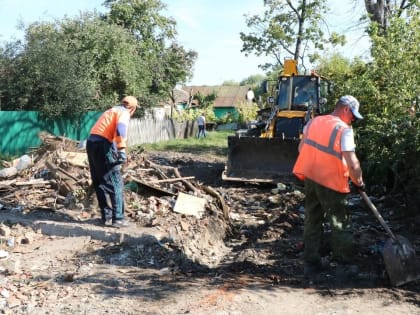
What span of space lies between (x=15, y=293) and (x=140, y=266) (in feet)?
4.66

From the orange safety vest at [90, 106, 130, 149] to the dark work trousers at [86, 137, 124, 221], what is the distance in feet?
0.33

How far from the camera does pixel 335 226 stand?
5430mm

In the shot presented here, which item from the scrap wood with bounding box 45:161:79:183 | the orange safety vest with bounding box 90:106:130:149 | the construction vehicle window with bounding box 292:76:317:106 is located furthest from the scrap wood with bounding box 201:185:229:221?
the construction vehicle window with bounding box 292:76:317:106

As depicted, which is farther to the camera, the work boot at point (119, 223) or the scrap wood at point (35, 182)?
the scrap wood at point (35, 182)

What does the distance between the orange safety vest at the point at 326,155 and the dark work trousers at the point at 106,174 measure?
2522 millimetres

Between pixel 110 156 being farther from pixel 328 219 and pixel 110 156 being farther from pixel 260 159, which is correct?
pixel 260 159

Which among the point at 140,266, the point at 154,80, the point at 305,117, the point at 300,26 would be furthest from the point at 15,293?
the point at 154,80

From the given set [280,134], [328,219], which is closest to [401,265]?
[328,219]

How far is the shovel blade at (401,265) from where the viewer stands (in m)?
4.95

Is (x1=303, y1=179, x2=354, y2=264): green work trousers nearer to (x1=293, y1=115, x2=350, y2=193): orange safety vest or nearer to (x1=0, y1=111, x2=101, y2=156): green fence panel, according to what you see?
(x1=293, y1=115, x2=350, y2=193): orange safety vest

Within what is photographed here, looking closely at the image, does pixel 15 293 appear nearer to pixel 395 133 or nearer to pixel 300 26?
pixel 395 133

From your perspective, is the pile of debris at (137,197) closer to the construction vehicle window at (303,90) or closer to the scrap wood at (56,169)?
the scrap wood at (56,169)

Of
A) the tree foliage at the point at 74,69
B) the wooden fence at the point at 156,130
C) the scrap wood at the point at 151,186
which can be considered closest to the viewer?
the scrap wood at the point at 151,186

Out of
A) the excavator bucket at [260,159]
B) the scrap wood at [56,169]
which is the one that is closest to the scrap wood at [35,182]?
the scrap wood at [56,169]
